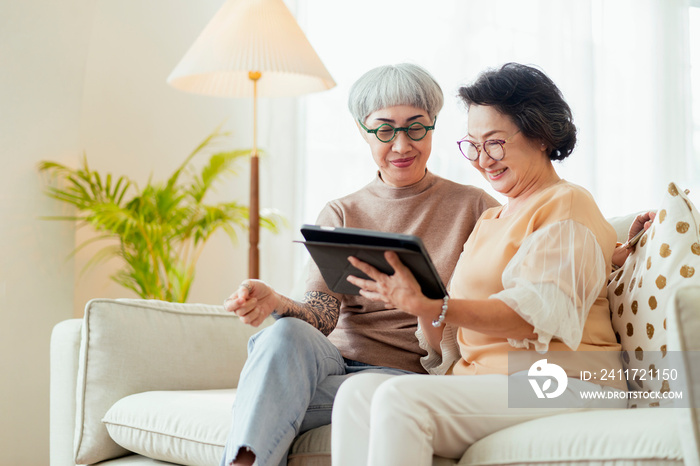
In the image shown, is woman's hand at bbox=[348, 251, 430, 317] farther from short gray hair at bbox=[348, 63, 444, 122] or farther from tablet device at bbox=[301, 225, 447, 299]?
short gray hair at bbox=[348, 63, 444, 122]

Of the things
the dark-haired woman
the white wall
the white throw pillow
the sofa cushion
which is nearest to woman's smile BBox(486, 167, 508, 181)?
the dark-haired woman

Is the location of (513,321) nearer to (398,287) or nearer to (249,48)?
(398,287)

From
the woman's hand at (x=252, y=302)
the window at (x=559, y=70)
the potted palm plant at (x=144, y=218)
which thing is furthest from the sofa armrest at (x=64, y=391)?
the window at (x=559, y=70)

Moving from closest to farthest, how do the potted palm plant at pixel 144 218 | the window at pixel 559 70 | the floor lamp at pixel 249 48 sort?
1. the floor lamp at pixel 249 48
2. the potted palm plant at pixel 144 218
3. the window at pixel 559 70

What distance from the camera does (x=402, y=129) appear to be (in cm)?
181

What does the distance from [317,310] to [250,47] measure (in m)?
1.04

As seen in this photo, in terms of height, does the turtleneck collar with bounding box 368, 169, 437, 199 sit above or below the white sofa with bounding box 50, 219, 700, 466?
above

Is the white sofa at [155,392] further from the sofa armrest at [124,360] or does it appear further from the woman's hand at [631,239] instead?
the woman's hand at [631,239]

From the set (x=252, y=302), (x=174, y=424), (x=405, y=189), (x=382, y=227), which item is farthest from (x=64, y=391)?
(x=405, y=189)

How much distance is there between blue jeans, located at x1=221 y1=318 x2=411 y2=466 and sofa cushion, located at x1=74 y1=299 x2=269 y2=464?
494 millimetres

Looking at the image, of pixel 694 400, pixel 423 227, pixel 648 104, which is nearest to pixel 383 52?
pixel 648 104

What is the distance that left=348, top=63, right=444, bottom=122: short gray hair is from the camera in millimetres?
1796

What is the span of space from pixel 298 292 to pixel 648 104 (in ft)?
10.4

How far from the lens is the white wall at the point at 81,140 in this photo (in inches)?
102
